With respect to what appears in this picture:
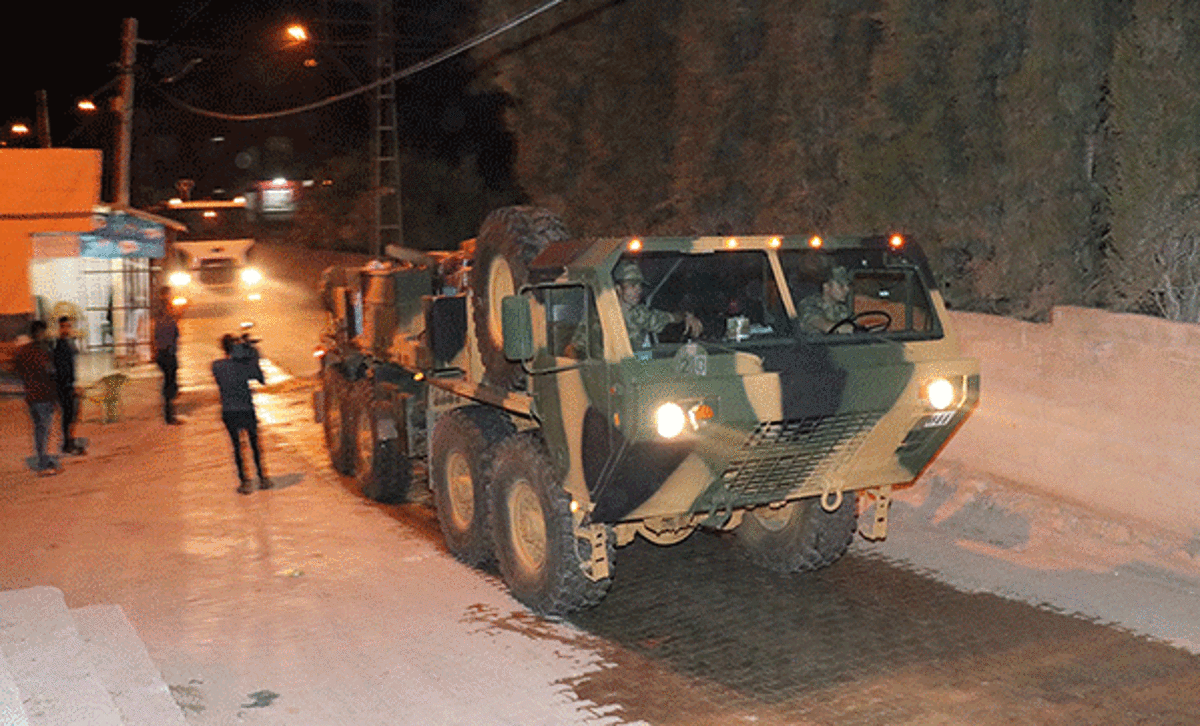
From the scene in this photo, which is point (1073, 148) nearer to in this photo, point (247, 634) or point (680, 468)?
point (680, 468)

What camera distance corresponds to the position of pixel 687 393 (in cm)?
701

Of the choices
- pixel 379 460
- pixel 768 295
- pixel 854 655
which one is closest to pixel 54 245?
pixel 379 460

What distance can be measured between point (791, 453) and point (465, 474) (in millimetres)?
2996

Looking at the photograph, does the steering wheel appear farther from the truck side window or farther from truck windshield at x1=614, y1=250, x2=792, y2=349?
the truck side window

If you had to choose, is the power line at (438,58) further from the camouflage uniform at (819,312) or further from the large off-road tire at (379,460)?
the camouflage uniform at (819,312)

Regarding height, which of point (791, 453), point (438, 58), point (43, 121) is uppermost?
point (43, 121)

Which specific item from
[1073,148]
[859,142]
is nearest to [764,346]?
[1073,148]

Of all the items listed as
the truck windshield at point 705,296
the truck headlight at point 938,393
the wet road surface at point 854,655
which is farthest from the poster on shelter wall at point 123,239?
the truck headlight at point 938,393

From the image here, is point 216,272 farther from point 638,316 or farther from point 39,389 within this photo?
point 638,316

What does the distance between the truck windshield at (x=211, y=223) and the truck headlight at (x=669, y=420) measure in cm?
3848

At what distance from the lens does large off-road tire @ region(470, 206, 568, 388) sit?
8469 mm

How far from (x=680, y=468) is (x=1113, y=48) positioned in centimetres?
684

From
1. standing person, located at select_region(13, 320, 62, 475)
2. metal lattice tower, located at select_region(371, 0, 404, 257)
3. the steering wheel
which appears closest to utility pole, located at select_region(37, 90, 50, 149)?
metal lattice tower, located at select_region(371, 0, 404, 257)

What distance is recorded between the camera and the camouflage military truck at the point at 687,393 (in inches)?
282
